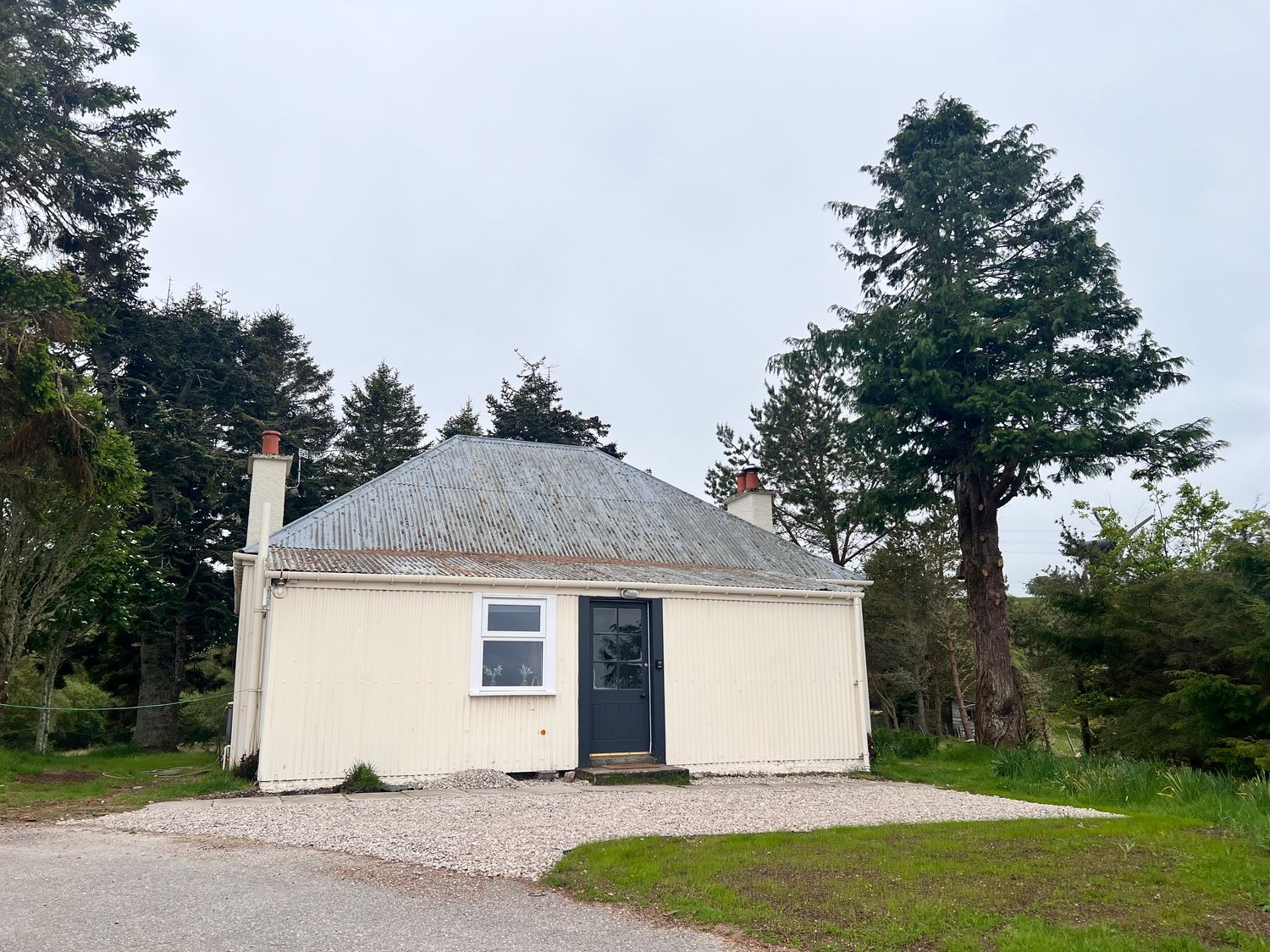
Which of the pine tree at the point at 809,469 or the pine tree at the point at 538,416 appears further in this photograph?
the pine tree at the point at 538,416

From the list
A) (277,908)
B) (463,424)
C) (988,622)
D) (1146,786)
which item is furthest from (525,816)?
(463,424)

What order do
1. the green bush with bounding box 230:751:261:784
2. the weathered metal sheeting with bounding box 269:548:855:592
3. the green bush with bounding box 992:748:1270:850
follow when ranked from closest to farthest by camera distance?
the green bush with bounding box 992:748:1270:850 → the green bush with bounding box 230:751:261:784 → the weathered metal sheeting with bounding box 269:548:855:592

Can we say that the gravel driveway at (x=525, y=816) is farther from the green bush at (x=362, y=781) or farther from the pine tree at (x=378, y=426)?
the pine tree at (x=378, y=426)

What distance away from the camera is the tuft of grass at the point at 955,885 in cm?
430

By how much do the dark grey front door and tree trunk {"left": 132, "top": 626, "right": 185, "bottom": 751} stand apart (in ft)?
51.0

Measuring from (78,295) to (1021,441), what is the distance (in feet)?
49.6

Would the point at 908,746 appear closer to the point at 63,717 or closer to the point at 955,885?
the point at 955,885

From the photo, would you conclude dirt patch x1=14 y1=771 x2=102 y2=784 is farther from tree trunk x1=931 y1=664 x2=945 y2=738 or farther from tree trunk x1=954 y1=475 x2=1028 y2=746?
tree trunk x1=931 y1=664 x2=945 y2=738

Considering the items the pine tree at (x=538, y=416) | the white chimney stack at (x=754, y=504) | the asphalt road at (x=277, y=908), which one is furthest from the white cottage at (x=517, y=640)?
the pine tree at (x=538, y=416)

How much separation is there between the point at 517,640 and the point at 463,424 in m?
24.4

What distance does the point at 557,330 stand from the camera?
A: 2967cm

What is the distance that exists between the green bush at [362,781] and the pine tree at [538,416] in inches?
867

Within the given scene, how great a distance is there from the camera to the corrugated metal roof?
1191 centimetres

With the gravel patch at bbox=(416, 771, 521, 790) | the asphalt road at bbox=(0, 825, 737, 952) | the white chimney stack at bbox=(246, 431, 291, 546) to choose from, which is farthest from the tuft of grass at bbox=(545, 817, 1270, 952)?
the white chimney stack at bbox=(246, 431, 291, 546)
